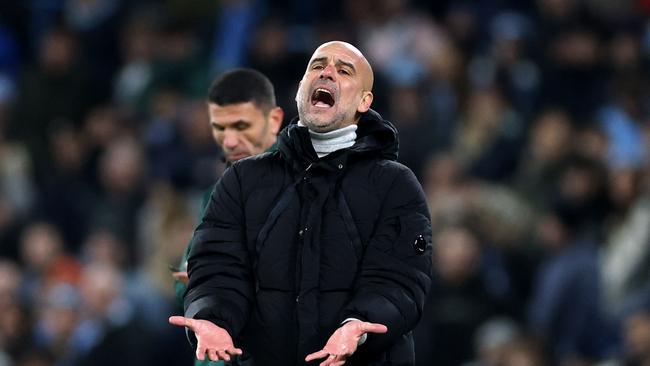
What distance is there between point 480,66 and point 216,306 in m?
A: 7.90

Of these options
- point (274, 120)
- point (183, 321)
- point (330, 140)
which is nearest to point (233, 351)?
point (183, 321)

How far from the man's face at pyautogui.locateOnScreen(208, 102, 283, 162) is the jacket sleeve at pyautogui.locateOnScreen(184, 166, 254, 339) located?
1047 mm

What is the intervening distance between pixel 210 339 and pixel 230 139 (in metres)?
1.61

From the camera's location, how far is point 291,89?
12.0 m

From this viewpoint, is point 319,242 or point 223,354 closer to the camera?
point 223,354

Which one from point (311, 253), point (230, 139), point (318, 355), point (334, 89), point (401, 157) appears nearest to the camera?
point (318, 355)

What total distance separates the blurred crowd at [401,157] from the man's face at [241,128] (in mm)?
3173

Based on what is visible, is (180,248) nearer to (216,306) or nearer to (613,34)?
(613,34)

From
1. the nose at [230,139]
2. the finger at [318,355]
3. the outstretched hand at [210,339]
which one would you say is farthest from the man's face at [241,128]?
the finger at [318,355]

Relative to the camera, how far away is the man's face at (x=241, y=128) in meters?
6.10

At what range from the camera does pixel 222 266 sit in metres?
4.87

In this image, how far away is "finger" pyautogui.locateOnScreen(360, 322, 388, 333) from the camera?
4.61 meters

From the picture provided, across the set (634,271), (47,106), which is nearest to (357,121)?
(634,271)

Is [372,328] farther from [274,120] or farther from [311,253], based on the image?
[274,120]
